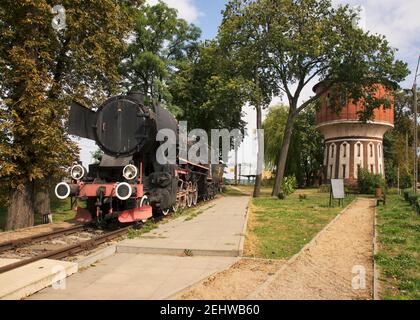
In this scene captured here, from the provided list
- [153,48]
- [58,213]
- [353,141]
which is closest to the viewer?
[58,213]

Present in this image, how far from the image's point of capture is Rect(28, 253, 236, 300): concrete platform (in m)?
5.39

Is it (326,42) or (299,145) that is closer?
(326,42)

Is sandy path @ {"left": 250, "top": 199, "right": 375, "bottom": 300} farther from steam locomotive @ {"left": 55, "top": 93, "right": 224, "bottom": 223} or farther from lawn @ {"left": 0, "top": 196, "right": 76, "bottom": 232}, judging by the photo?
lawn @ {"left": 0, "top": 196, "right": 76, "bottom": 232}

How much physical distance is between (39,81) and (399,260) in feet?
38.3

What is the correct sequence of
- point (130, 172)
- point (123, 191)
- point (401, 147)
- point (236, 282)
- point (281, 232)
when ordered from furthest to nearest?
1. point (401, 147)
2. point (281, 232)
3. point (130, 172)
4. point (123, 191)
5. point (236, 282)

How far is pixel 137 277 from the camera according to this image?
6.30 meters

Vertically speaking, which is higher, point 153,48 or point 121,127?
point 153,48

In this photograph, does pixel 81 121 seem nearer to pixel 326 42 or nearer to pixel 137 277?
pixel 137 277

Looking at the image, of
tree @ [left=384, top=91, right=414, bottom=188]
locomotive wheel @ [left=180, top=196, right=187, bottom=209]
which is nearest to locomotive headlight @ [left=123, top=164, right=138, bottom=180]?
locomotive wheel @ [left=180, top=196, right=187, bottom=209]

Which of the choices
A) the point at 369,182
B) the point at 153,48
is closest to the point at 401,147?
the point at 369,182

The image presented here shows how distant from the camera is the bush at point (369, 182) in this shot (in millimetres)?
35188

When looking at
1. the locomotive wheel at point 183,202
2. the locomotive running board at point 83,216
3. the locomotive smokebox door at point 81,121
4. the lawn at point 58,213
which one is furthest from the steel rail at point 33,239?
the lawn at point 58,213

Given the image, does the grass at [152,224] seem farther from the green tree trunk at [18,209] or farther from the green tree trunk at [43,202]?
the green tree trunk at [43,202]

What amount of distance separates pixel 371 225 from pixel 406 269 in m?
6.88
